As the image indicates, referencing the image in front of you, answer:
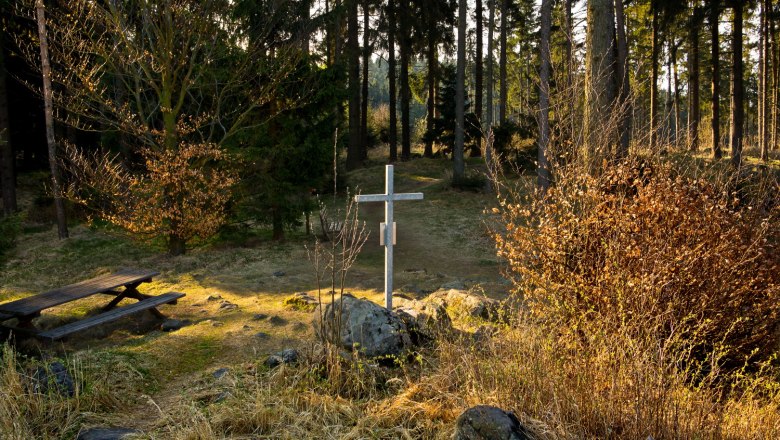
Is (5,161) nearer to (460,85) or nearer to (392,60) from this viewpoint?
(460,85)

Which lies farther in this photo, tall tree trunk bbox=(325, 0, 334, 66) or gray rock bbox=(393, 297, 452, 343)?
tall tree trunk bbox=(325, 0, 334, 66)

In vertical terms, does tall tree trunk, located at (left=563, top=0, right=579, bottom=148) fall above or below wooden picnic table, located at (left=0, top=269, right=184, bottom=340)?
above

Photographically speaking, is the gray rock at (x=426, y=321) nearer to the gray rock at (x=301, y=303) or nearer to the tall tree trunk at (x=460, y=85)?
A: the gray rock at (x=301, y=303)

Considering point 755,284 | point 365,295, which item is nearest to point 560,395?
point 755,284

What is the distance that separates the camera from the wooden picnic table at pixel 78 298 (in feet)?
22.5

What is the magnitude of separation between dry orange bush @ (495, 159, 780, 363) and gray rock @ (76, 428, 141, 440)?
338 cm

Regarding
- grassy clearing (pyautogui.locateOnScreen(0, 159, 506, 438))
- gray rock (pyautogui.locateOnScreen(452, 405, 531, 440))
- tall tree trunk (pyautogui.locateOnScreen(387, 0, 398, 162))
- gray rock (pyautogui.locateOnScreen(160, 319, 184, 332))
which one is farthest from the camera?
tall tree trunk (pyautogui.locateOnScreen(387, 0, 398, 162))

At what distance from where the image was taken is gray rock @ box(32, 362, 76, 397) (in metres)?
4.51

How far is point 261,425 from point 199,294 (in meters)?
6.12

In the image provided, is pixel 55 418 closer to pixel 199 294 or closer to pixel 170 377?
pixel 170 377

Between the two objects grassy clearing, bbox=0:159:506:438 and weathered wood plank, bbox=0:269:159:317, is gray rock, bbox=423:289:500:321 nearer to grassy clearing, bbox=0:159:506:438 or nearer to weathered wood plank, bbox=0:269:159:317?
grassy clearing, bbox=0:159:506:438

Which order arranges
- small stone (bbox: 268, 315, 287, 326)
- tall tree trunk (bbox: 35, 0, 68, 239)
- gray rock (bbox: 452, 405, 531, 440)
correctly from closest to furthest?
gray rock (bbox: 452, 405, 531, 440), small stone (bbox: 268, 315, 287, 326), tall tree trunk (bbox: 35, 0, 68, 239)

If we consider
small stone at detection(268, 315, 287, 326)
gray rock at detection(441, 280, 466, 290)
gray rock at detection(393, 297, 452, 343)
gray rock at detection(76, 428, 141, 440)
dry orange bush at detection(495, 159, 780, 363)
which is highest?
dry orange bush at detection(495, 159, 780, 363)

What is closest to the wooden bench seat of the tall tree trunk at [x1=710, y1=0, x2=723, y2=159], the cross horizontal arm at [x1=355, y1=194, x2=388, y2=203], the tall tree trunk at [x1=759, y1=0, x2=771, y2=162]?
the cross horizontal arm at [x1=355, y1=194, x2=388, y2=203]
